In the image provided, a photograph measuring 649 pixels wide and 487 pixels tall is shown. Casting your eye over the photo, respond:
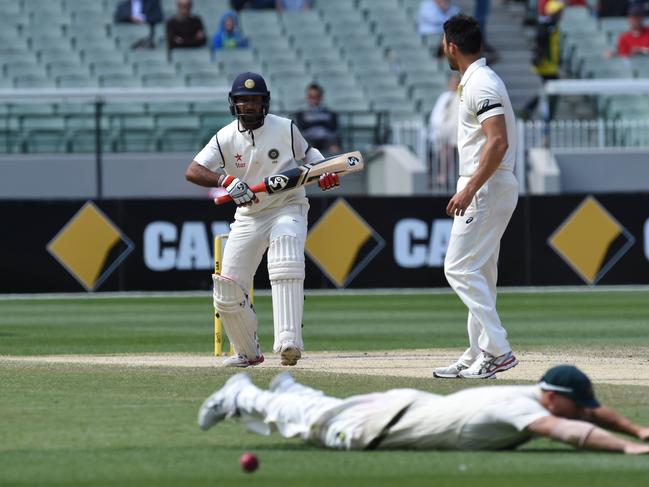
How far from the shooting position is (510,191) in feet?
32.2

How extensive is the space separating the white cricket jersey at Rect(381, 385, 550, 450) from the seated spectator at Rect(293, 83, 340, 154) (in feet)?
54.1

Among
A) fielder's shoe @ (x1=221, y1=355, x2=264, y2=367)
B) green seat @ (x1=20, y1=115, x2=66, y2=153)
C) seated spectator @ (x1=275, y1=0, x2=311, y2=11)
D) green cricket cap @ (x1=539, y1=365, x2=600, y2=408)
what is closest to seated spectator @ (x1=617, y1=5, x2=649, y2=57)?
seated spectator @ (x1=275, y1=0, x2=311, y2=11)

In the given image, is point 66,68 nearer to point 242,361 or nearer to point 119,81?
point 119,81

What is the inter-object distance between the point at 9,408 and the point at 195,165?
300 centimetres

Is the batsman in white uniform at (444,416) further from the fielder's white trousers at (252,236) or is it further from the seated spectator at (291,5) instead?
the seated spectator at (291,5)


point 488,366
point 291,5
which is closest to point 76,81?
point 291,5

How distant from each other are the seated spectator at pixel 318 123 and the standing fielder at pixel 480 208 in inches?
525

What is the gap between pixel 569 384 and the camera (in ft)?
21.8

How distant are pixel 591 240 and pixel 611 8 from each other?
28.6 feet

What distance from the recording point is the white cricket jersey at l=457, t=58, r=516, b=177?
9.62 meters

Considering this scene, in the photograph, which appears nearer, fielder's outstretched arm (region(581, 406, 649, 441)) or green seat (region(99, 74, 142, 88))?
fielder's outstretched arm (region(581, 406, 649, 441))

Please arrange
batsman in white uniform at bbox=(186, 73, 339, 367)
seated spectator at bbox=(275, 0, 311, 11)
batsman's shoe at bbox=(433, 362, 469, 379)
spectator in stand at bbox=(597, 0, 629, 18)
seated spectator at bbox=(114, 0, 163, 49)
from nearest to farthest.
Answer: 1. batsman's shoe at bbox=(433, 362, 469, 379)
2. batsman in white uniform at bbox=(186, 73, 339, 367)
3. seated spectator at bbox=(114, 0, 163, 49)
4. seated spectator at bbox=(275, 0, 311, 11)
5. spectator in stand at bbox=(597, 0, 629, 18)

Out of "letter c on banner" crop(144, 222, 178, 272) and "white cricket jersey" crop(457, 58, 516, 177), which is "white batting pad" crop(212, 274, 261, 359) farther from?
"letter c on banner" crop(144, 222, 178, 272)

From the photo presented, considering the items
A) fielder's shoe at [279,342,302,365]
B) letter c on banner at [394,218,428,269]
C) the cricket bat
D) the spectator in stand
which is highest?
the spectator in stand
